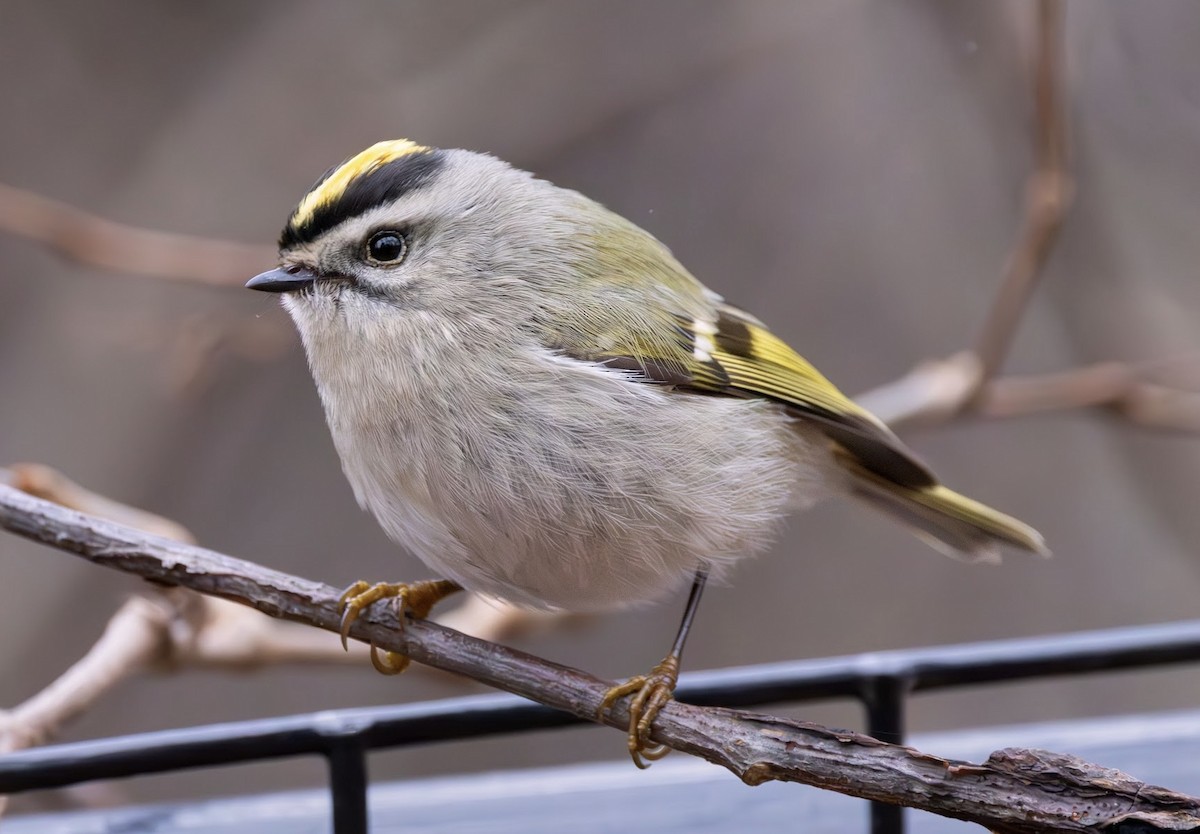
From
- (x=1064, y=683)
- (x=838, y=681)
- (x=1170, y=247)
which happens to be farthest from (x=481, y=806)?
(x=1064, y=683)

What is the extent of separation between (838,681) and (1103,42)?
196cm

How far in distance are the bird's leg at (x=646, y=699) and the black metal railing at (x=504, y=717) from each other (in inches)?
1.3

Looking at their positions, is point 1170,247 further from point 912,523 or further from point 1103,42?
point 912,523

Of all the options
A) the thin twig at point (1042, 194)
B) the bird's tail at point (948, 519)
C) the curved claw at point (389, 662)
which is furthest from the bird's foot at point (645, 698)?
the thin twig at point (1042, 194)

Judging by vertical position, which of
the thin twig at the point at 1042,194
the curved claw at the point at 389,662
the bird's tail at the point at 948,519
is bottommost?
the curved claw at the point at 389,662

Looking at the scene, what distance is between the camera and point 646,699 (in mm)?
1316

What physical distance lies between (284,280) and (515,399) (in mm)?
291

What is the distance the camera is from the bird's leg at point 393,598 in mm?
1310

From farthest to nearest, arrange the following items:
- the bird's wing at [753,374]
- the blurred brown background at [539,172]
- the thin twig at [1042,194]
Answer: the blurred brown background at [539,172] → the thin twig at [1042,194] → the bird's wing at [753,374]

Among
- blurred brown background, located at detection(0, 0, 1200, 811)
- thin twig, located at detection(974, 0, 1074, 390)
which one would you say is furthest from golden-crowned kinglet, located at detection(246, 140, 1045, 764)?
thin twig, located at detection(974, 0, 1074, 390)

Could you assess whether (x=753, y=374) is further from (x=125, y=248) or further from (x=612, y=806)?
(x=125, y=248)

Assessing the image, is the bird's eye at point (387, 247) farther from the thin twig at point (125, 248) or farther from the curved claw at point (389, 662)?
the thin twig at point (125, 248)

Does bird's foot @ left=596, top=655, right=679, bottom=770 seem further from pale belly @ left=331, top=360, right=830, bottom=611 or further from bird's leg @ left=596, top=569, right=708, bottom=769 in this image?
pale belly @ left=331, top=360, right=830, bottom=611

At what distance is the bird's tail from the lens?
1766 mm
